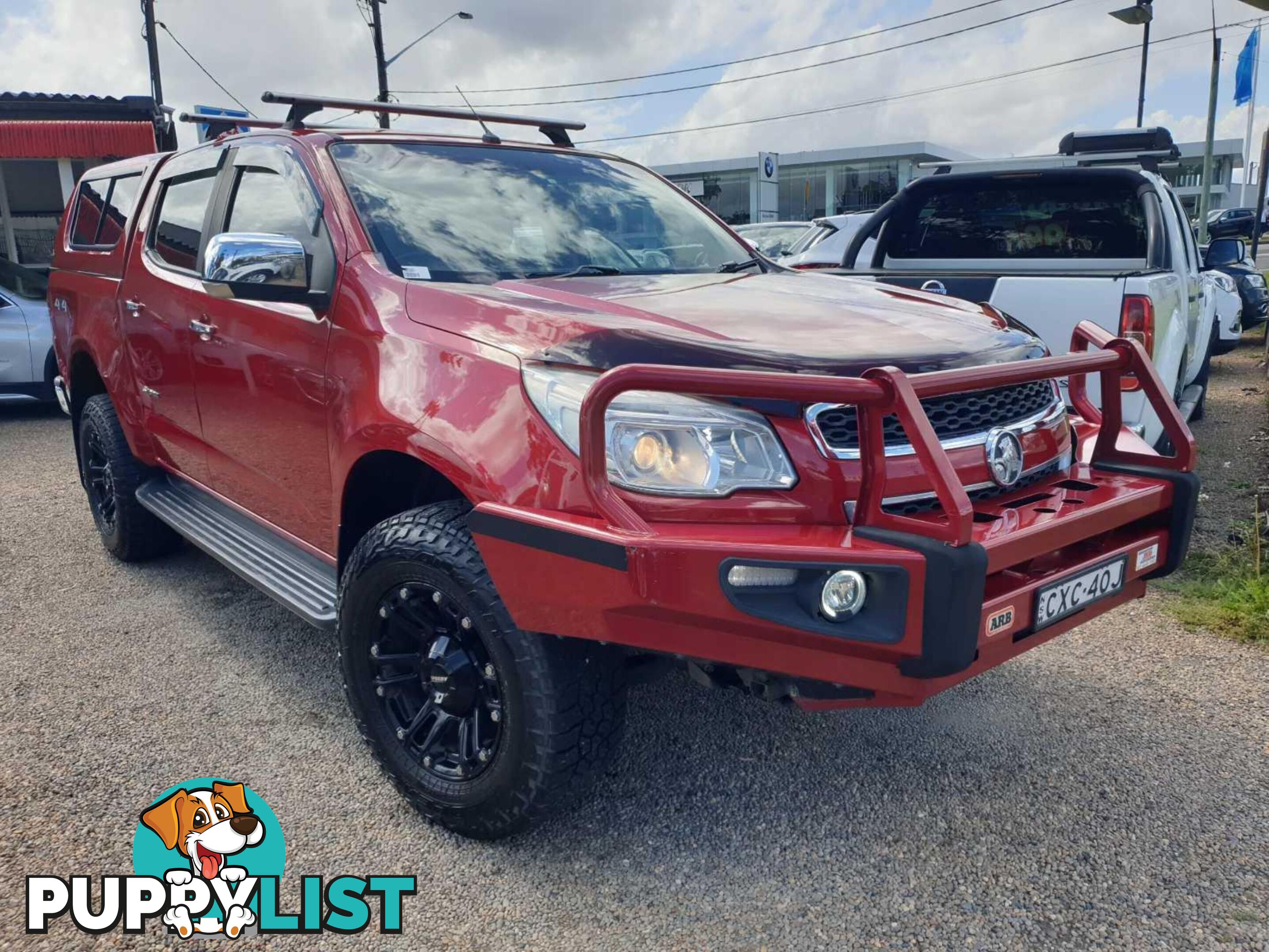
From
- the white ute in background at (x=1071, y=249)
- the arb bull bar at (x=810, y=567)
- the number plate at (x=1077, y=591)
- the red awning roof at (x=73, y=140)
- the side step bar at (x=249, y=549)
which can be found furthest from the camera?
the red awning roof at (x=73, y=140)

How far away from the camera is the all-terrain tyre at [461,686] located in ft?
7.64

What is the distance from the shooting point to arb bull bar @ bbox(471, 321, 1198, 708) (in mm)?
1987

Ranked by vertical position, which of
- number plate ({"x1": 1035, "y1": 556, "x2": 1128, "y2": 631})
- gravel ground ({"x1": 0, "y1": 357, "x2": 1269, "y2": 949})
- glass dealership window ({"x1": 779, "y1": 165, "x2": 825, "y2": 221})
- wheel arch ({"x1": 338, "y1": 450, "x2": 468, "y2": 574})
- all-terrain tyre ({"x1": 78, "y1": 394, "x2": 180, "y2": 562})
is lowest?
gravel ground ({"x1": 0, "y1": 357, "x2": 1269, "y2": 949})

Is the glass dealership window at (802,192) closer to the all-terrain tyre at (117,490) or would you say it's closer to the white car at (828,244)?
the white car at (828,244)

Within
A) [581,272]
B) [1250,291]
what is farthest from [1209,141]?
[581,272]

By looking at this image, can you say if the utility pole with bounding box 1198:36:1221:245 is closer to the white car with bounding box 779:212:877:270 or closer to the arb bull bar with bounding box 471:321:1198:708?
the white car with bounding box 779:212:877:270

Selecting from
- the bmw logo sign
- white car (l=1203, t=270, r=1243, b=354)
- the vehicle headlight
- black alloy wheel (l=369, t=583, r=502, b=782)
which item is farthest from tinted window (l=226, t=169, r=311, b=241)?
white car (l=1203, t=270, r=1243, b=354)

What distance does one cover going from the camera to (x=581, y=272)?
123 inches

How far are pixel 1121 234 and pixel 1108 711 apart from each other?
382cm

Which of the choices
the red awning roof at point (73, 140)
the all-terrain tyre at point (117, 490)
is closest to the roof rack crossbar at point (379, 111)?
the all-terrain tyre at point (117, 490)

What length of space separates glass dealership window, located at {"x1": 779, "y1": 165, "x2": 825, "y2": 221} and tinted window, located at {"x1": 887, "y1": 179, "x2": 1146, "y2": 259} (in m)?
38.2

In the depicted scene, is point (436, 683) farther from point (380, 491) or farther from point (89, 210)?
point (89, 210)

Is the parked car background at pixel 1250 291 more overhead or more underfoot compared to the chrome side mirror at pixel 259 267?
more underfoot

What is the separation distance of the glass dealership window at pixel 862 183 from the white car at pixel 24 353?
36036 millimetres
